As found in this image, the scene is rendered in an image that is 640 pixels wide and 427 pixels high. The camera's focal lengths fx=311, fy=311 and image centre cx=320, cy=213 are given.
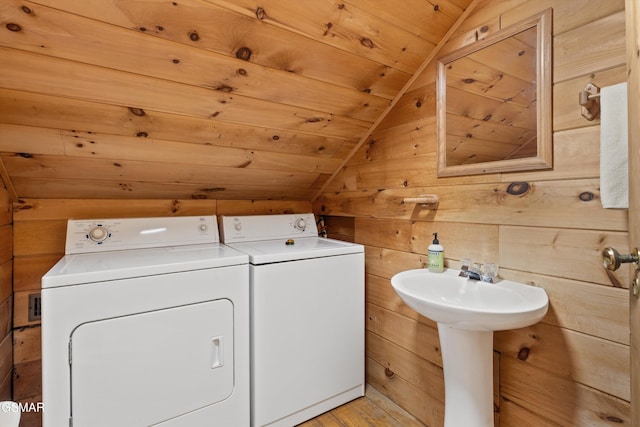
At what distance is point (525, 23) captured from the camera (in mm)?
1196

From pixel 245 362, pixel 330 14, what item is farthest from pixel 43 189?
pixel 330 14

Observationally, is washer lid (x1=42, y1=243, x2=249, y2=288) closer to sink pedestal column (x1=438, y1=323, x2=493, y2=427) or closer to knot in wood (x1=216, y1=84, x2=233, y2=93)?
knot in wood (x1=216, y1=84, x2=233, y2=93)

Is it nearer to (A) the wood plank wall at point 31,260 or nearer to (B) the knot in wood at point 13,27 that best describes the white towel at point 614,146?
(B) the knot in wood at point 13,27

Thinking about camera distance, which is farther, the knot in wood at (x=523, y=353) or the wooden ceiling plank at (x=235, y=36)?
the knot in wood at (x=523, y=353)

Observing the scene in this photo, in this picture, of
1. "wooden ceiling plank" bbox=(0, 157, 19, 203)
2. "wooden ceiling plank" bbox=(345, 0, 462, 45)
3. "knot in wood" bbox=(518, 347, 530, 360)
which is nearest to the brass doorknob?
"knot in wood" bbox=(518, 347, 530, 360)

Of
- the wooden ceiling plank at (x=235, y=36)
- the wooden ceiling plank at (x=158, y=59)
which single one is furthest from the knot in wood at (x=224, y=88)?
the wooden ceiling plank at (x=235, y=36)

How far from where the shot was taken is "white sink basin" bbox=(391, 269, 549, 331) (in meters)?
0.97

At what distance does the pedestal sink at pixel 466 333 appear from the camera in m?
1.11

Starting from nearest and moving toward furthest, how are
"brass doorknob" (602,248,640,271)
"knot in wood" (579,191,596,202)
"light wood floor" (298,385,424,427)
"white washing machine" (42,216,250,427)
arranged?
"brass doorknob" (602,248,640,271)
"knot in wood" (579,191,596,202)
"white washing machine" (42,216,250,427)
"light wood floor" (298,385,424,427)

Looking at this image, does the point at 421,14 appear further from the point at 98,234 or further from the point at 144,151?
the point at 98,234

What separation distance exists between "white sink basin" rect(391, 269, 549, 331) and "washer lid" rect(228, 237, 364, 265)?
46 cm

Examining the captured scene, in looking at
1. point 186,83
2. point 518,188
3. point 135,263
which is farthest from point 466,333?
point 186,83

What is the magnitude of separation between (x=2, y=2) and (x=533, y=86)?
179 centimetres

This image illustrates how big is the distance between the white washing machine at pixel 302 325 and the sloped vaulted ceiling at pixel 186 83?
0.60 meters
